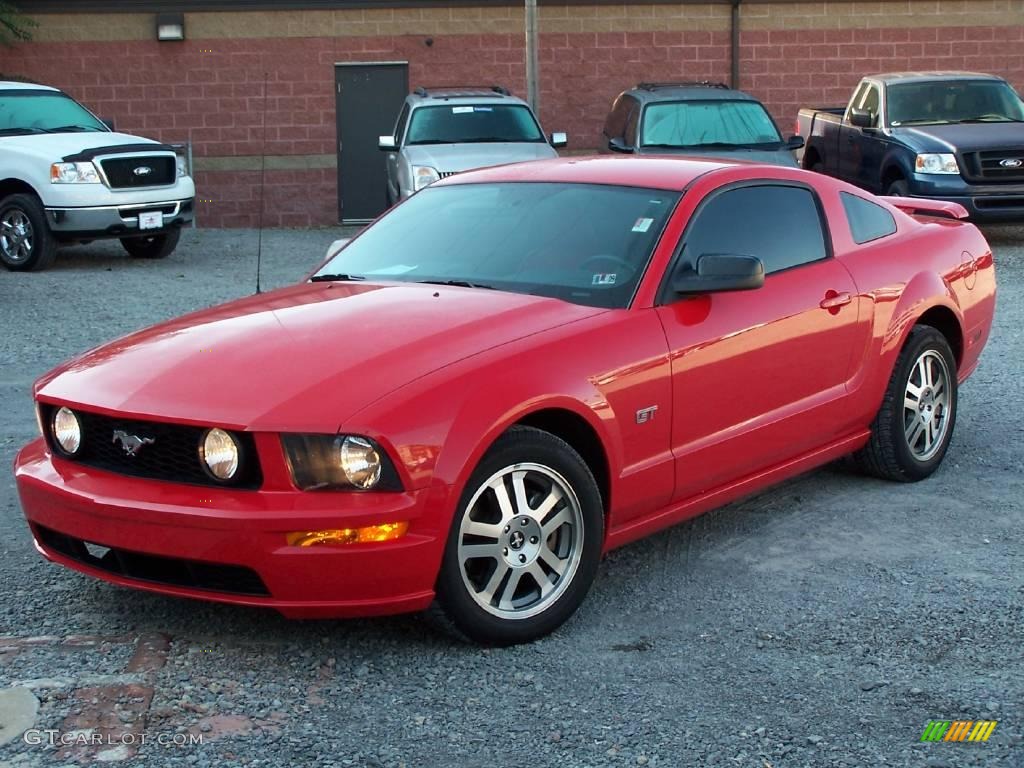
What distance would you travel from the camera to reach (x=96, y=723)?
4.02 m

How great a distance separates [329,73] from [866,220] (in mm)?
15468

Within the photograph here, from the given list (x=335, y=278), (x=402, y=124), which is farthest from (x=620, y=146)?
(x=335, y=278)

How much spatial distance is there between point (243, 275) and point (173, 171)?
146 centimetres

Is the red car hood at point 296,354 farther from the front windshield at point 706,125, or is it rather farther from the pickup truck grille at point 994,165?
the pickup truck grille at point 994,165

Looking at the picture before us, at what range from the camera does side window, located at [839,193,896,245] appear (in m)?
6.40

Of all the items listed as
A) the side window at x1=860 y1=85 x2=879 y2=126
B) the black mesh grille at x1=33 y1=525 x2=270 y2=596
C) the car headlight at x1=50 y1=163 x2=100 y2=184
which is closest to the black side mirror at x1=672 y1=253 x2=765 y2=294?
the black mesh grille at x1=33 y1=525 x2=270 y2=596

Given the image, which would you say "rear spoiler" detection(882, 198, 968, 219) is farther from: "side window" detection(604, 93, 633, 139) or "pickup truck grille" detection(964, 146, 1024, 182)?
"side window" detection(604, 93, 633, 139)

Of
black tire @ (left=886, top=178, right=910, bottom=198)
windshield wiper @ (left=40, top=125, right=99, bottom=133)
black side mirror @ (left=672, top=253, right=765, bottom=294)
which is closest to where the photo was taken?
black side mirror @ (left=672, top=253, right=765, bottom=294)

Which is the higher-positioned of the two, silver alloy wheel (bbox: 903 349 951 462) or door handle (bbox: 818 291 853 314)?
door handle (bbox: 818 291 853 314)

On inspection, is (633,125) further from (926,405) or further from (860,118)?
(926,405)

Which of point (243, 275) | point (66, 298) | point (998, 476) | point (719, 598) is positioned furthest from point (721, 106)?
point (719, 598)

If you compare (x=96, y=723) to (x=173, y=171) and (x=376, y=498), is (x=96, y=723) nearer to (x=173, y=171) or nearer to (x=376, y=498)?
(x=376, y=498)

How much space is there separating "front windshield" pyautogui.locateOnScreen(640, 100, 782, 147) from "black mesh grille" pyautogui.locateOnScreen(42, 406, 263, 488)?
11617 mm

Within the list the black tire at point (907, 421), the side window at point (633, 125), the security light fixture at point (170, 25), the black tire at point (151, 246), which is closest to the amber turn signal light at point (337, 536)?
the black tire at point (907, 421)
